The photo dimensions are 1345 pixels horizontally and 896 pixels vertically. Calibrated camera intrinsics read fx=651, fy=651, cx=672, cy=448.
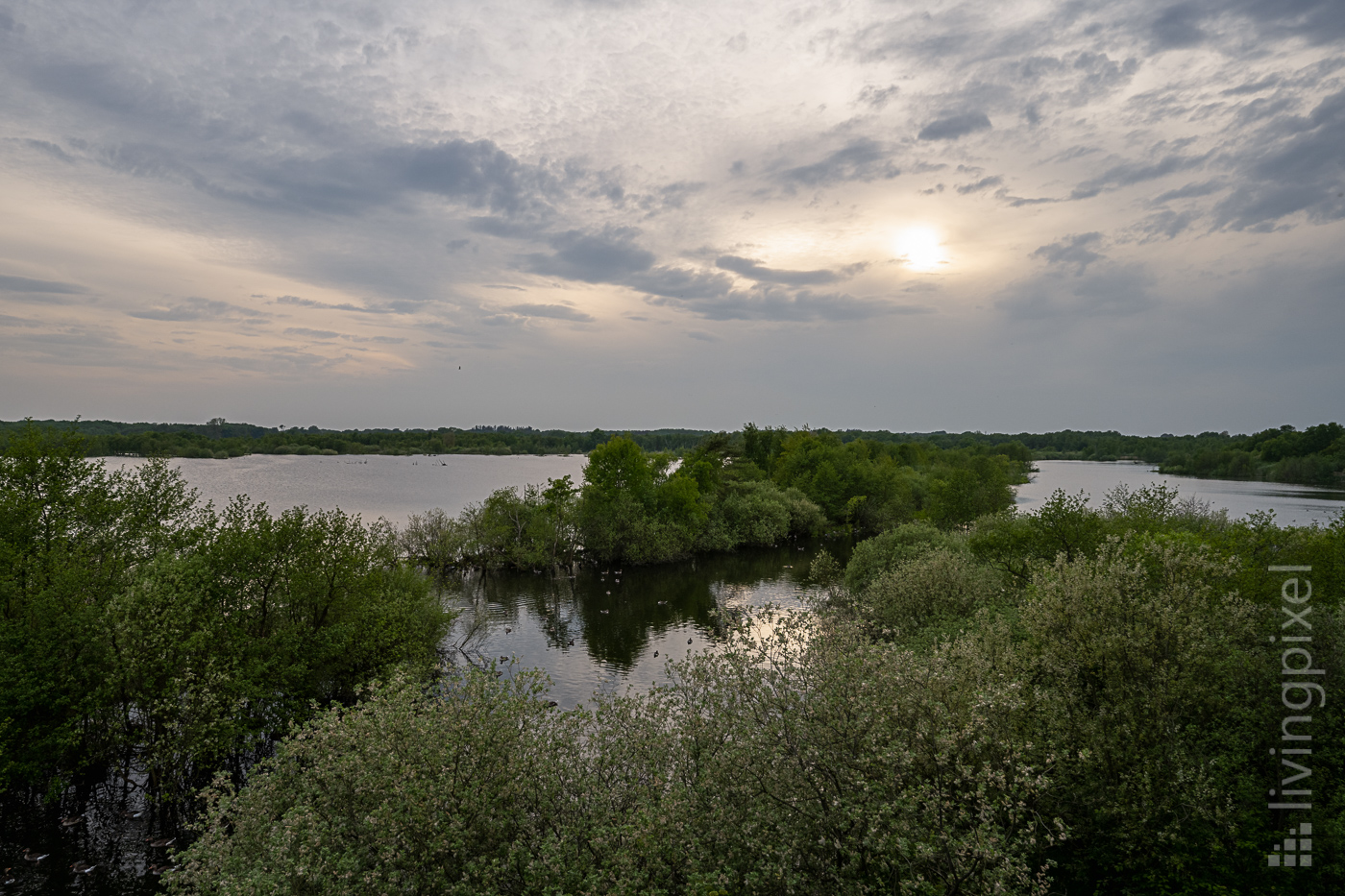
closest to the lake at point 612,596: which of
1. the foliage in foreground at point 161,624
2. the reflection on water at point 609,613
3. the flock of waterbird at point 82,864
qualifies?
the reflection on water at point 609,613

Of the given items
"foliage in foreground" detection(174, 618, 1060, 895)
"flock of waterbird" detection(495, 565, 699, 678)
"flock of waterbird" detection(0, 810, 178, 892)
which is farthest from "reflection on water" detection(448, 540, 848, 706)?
"flock of waterbird" detection(0, 810, 178, 892)

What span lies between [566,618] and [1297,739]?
1538 inches

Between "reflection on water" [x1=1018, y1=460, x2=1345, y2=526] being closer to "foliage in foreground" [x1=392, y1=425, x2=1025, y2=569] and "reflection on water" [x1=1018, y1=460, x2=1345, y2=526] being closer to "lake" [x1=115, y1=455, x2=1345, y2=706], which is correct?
"lake" [x1=115, y1=455, x2=1345, y2=706]

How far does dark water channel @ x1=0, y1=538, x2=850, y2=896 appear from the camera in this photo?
61.8 feet

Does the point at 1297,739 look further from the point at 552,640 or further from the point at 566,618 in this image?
the point at 566,618

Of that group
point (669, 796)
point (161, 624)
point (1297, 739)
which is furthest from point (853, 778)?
point (161, 624)

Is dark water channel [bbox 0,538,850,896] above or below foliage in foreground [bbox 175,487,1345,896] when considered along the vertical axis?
below

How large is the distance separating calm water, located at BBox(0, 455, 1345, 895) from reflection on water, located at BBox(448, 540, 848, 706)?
10 centimetres

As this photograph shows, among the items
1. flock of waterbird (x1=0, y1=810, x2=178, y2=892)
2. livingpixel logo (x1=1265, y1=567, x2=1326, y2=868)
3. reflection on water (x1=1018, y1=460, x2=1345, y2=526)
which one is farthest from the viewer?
reflection on water (x1=1018, y1=460, x2=1345, y2=526)

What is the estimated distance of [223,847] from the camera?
1247 cm

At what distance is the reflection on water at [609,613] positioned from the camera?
36.0 metres

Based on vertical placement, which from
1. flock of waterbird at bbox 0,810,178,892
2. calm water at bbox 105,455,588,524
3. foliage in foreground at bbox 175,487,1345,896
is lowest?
flock of waterbird at bbox 0,810,178,892

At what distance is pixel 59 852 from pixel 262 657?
6911 millimetres

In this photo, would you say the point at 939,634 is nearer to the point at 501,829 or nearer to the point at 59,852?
the point at 501,829
